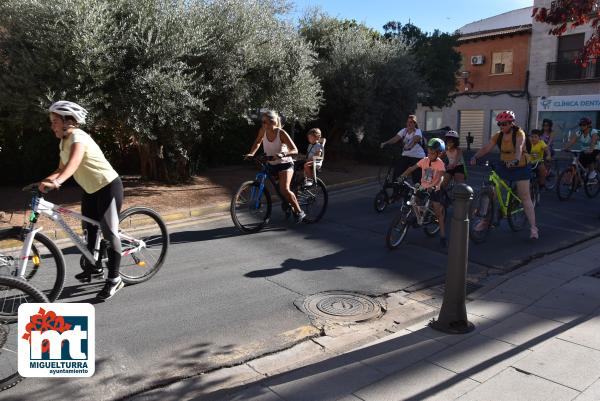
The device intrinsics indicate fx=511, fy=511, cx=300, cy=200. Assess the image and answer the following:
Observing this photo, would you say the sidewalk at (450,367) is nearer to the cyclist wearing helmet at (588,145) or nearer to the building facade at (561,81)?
the cyclist wearing helmet at (588,145)

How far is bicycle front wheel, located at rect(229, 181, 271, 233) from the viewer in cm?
733

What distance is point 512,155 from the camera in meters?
7.16

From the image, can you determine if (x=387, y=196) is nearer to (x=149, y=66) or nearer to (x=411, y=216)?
(x=411, y=216)

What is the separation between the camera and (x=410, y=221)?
6.85 meters

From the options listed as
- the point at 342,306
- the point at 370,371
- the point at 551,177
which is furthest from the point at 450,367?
the point at 551,177

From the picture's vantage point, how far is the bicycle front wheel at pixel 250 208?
7.33 metres

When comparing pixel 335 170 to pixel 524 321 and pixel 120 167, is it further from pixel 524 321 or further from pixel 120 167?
pixel 524 321

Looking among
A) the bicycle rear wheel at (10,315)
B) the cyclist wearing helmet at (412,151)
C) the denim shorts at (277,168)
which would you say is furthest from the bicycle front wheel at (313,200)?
the bicycle rear wheel at (10,315)

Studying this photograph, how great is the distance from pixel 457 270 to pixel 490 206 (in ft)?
11.5

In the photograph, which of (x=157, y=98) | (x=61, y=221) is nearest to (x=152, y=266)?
(x=61, y=221)

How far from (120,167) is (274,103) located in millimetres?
4120

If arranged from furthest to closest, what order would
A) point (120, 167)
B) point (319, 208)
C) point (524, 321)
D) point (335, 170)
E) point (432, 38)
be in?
point (432, 38)
point (335, 170)
point (120, 167)
point (319, 208)
point (524, 321)

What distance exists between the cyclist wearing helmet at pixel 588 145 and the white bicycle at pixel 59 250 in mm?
9481

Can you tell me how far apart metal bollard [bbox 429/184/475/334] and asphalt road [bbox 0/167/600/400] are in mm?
1134
